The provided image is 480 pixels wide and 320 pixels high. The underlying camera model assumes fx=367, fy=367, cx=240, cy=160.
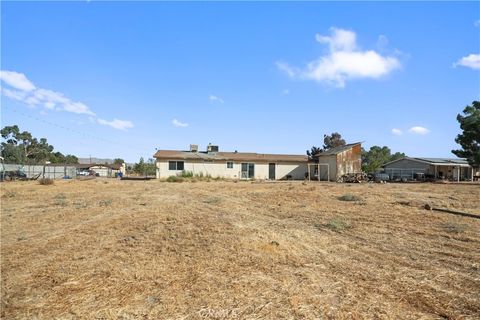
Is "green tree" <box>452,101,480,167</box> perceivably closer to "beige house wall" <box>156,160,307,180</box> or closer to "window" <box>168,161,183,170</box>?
"beige house wall" <box>156,160,307,180</box>

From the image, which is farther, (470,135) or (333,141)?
(333,141)

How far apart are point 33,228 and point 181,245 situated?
4813 millimetres

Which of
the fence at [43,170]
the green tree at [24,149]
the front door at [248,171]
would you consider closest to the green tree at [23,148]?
the green tree at [24,149]

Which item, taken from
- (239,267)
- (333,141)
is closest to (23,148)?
(333,141)

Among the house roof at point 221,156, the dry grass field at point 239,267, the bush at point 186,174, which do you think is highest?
the house roof at point 221,156

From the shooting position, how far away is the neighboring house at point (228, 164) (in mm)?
37562

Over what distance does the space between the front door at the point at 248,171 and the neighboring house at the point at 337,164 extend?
6.14 m

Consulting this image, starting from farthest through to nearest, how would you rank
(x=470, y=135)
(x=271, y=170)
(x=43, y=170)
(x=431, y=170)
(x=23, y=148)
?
(x=23, y=148) → (x=431, y=170) → (x=43, y=170) → (x=271, y=170) → (x=470, y=135)

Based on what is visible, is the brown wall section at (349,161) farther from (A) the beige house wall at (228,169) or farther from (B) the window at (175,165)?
(B) the window at (175,165)

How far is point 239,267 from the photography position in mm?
5922

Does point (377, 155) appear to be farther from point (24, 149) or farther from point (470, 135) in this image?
point (24, 149)

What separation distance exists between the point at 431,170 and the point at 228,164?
2600 centimetres

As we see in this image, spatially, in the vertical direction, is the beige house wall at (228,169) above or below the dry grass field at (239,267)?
above

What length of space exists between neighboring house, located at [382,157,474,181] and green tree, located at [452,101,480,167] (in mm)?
6858
